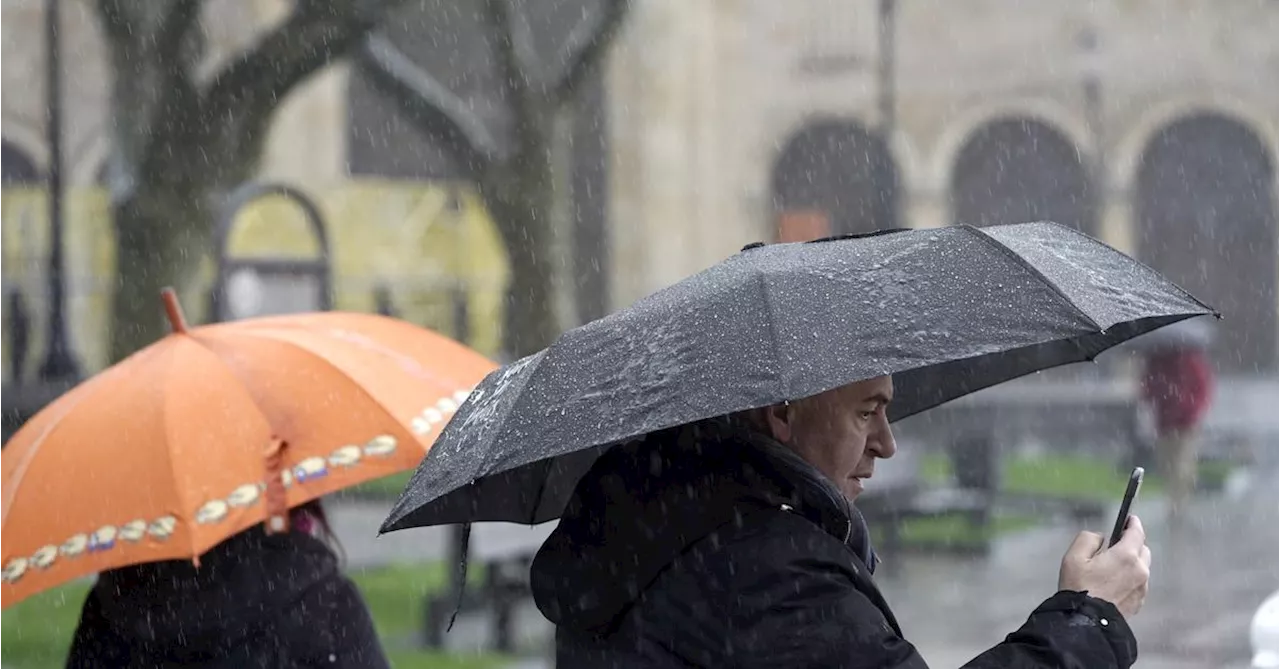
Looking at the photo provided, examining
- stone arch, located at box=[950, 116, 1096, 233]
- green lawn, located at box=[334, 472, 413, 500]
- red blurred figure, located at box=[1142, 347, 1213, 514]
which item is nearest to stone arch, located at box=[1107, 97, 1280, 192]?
stone arch, located at box=[950, 116, 1096, 233]

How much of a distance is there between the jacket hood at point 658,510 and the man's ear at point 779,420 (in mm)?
79

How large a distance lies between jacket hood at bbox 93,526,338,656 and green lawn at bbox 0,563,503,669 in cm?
495

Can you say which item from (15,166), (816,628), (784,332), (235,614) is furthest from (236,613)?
(15,166)

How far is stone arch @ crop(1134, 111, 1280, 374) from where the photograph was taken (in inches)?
1150

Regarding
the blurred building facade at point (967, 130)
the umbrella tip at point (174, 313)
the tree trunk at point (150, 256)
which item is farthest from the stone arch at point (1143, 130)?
the umbrella tip at point (174, 313)

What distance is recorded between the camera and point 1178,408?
13.9 meters

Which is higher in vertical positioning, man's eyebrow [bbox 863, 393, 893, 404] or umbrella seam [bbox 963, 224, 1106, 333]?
umbrella seam [bbox 963, 224, 1106, 333]

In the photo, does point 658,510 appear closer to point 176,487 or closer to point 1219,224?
point 176,487

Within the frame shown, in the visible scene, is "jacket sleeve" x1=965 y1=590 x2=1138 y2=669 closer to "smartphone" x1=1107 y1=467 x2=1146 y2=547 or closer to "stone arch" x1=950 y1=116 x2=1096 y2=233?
"smartphone" x1=1107 y1=467 x2=1146 y2=547

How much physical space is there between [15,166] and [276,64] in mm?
19924

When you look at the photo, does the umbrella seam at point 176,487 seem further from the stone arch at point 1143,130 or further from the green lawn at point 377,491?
the stone arch at point 1143,130

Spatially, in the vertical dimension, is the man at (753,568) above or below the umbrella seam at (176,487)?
above

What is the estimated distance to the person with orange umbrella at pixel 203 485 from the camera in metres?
3.77

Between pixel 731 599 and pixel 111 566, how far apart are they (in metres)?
1.77
